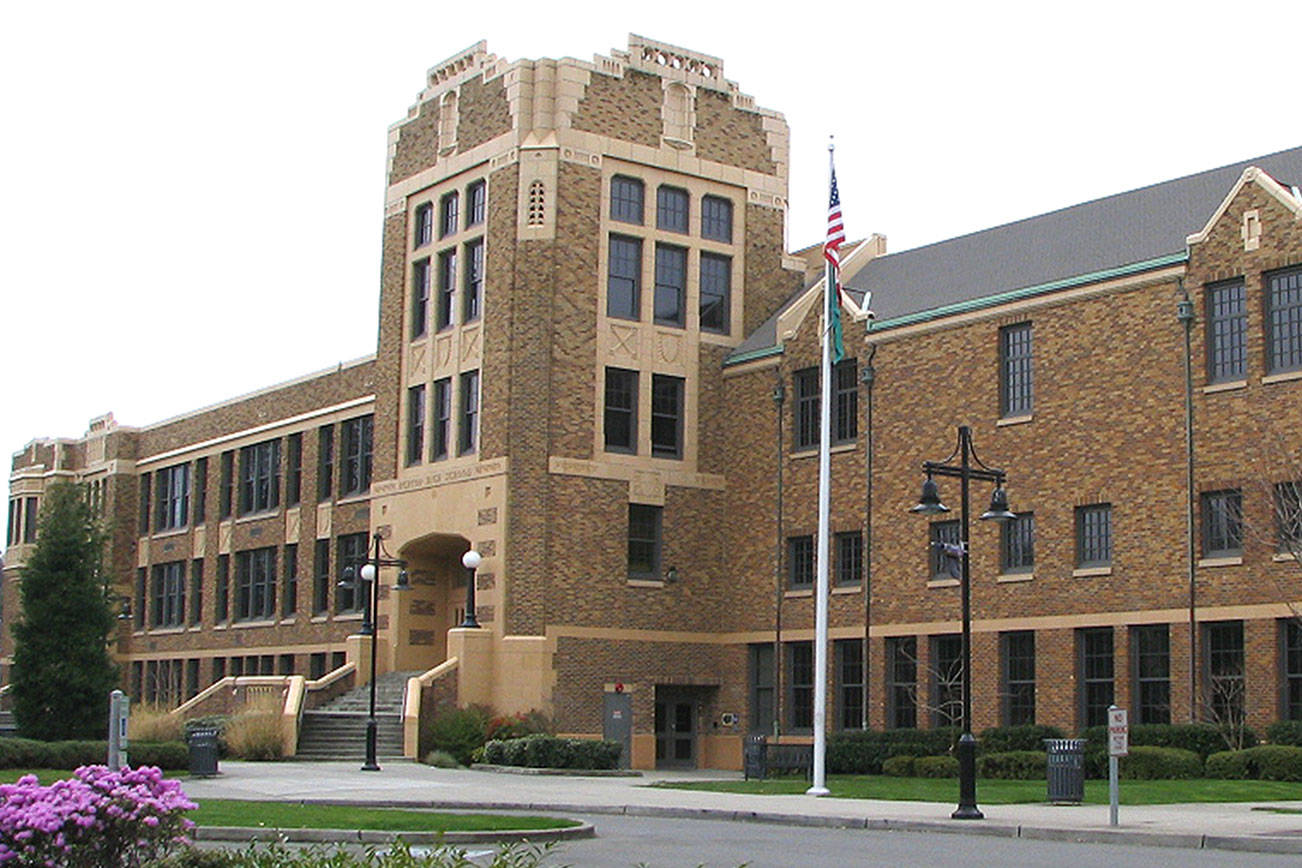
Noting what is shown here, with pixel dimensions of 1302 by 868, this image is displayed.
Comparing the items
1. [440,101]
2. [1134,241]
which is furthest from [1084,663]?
[440,101]

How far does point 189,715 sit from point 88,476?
1027 inches

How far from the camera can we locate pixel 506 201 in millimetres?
46781

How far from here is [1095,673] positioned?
1499 inches

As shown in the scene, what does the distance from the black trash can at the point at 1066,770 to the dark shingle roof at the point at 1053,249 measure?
1305 centimetres

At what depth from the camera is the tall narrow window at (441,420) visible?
1932 inches

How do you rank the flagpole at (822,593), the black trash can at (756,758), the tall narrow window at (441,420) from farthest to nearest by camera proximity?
the tall narrow window at (441,420) → the black trash can at (756,758) → the flagpole at (822,593)

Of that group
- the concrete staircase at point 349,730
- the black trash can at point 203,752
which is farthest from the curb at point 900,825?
the concrete staircase at point 349,730

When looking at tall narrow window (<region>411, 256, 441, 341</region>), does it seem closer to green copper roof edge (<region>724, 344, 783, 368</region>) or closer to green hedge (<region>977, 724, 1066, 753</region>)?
green copper roof edge (<region>724, 344, 783, 368</region>)

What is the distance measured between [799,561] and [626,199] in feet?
34.0

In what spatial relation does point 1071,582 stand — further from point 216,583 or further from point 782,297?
point 216,583

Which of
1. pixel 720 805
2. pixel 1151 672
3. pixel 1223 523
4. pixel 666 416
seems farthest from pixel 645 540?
pixel 720 805

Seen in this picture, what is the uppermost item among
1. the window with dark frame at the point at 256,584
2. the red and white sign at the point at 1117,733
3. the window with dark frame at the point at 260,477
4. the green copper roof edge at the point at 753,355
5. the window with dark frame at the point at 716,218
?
the window with dark frame at the point at 716,218

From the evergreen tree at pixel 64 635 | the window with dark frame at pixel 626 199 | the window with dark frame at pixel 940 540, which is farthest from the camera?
the window with dark frame at pixel 626 199

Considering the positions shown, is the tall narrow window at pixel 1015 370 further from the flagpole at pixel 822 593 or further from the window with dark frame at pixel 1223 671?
the flagpole at pixel 822 593
